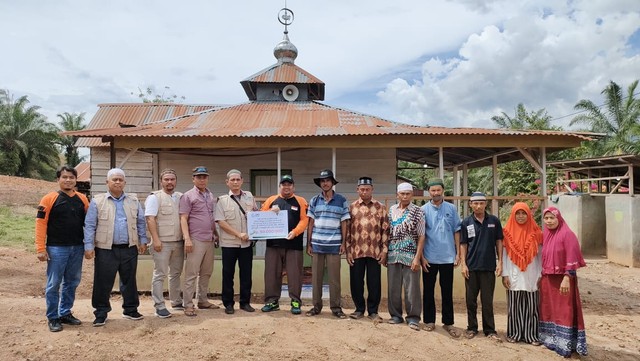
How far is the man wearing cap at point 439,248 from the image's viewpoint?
16.0 ft

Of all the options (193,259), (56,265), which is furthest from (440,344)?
(56,265)

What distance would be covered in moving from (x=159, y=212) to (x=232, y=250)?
3.04 ft

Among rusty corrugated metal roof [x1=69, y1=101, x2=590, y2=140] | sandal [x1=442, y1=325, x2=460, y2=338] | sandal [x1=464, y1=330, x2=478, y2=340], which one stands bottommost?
sandal [x1=464, y1=330, x2=478, y2=340]

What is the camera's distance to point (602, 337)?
598 cm

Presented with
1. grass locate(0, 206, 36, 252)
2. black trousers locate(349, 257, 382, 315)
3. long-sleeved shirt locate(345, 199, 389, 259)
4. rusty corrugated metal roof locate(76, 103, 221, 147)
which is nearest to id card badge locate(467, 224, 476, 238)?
long-sleeved shirt locate(345, 199, 389, 259)

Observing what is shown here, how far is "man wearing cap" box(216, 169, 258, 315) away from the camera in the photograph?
5.12m

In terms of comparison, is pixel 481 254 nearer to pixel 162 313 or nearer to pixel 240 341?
pixel 240 341

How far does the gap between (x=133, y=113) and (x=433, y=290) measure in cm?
1110

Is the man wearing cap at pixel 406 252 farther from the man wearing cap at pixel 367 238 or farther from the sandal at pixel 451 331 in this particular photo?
the sandal at pixel 451 331

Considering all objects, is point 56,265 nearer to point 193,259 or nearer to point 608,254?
point 193,259

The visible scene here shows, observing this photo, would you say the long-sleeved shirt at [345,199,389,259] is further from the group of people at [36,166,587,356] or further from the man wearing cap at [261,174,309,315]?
the man wearing cap at [261,174,309,315]

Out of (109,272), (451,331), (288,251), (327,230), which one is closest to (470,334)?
(451,331)

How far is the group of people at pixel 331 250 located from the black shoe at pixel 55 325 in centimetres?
1

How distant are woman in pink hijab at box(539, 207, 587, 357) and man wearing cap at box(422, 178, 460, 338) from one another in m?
0.91
